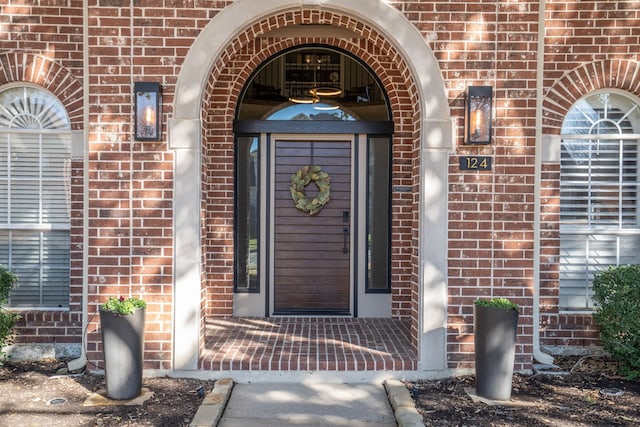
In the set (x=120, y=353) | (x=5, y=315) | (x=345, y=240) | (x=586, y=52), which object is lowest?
(x=120, y=353)

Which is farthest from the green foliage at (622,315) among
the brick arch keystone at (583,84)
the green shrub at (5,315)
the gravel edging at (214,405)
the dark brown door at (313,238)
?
the green shrub at (5,315)

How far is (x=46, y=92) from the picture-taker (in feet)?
16.7

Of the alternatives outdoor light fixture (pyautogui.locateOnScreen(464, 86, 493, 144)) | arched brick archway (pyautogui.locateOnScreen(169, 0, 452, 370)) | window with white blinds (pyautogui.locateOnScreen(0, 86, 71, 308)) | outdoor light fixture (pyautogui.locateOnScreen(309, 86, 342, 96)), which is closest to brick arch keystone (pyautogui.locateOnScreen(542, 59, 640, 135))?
outdoor light fixture (pyautogui.locateOnScreen(464, 86, 493, 144))

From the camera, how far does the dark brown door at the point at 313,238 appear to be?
605cm

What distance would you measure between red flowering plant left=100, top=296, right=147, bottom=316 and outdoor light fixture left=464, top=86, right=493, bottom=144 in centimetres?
314

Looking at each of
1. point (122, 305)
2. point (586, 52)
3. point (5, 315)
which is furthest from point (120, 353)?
point (586, 52)

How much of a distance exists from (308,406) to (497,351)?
5.14 feet

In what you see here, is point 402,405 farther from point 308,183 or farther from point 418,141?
point 308,183

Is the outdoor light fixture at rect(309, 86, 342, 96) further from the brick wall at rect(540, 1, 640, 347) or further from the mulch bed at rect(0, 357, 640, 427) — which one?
the mulch bed at rect(0, 357, 640, 427)

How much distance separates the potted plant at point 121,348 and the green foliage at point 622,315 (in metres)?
4.18

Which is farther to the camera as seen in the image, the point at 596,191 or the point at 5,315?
the point at 596,191

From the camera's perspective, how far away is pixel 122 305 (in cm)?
395

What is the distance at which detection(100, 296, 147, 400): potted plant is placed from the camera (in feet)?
12.8

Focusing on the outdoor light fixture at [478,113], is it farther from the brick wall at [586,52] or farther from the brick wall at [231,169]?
the brick wall at [231,169]
